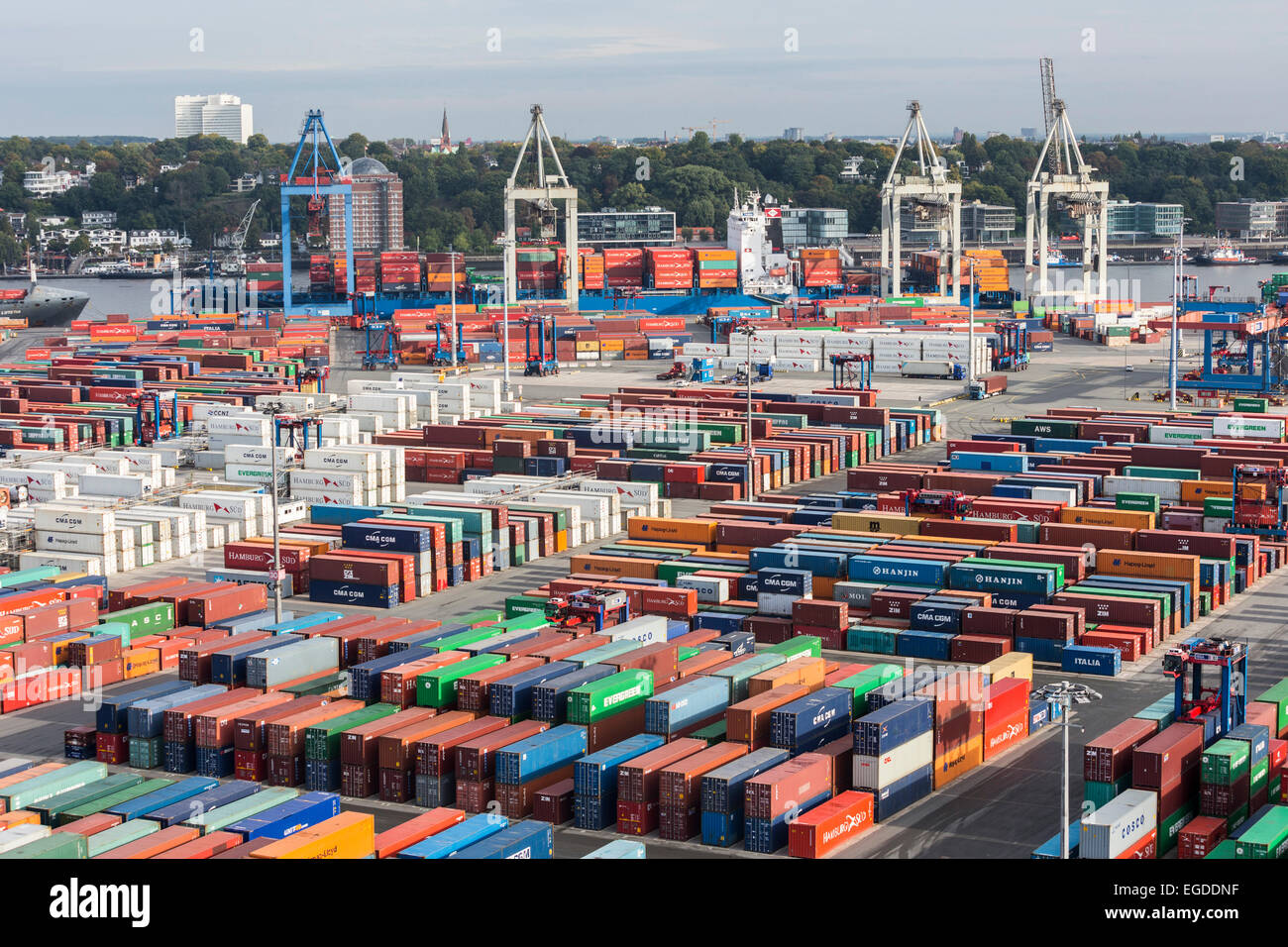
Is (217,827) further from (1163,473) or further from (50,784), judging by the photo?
(1163,473)

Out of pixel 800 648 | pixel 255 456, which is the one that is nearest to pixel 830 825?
pixel 800 648

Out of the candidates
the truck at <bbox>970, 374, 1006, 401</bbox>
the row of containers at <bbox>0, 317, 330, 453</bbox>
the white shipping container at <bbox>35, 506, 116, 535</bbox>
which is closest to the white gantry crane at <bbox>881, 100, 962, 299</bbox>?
the truck at <bbox>970, 374, 1006, 401</bbox>

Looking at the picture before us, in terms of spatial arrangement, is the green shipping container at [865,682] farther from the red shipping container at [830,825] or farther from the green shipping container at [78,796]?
the green shipping container at [78,796]

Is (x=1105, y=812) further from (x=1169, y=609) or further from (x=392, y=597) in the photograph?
(x=392, y=597)

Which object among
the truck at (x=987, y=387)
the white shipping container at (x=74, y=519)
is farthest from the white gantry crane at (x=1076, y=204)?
the white shipping container at (x=74, y=519)
